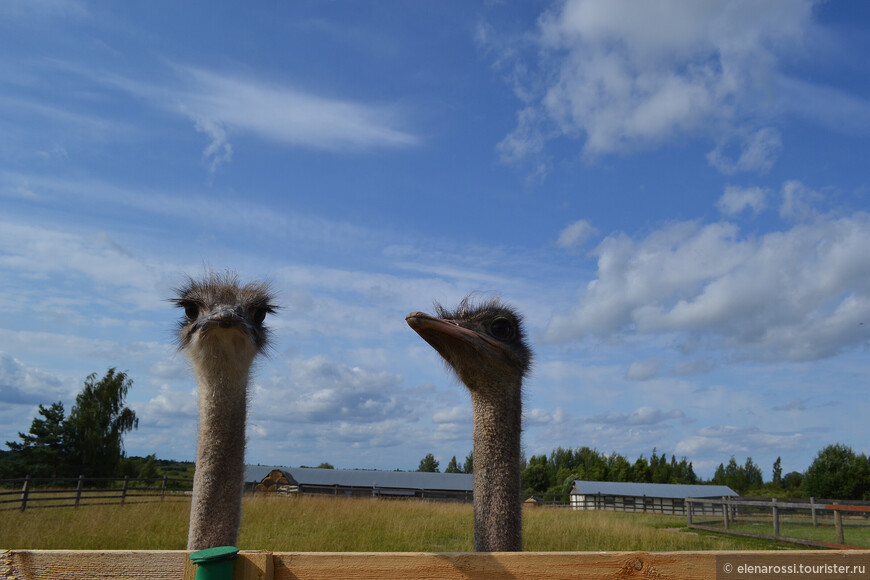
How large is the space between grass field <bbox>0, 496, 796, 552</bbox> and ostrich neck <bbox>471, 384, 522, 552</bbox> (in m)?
4.77

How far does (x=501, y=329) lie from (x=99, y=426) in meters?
35.2

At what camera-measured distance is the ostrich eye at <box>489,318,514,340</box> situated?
12.5 feet

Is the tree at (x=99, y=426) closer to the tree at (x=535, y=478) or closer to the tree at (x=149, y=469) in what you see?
the tree at (x=149, y=469)

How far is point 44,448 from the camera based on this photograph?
3341 cm

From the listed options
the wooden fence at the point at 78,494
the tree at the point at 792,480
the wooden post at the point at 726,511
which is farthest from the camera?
the tree at the point at 792,480

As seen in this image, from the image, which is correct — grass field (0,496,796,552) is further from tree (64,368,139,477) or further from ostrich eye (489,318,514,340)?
tree (64,368,139,477)

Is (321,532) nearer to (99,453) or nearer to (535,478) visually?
(99,453)

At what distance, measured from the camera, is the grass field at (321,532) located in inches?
333

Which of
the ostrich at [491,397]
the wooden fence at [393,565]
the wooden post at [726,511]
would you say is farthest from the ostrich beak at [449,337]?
the wooden post at [726,511]

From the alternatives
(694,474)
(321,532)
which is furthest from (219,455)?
(694,474)

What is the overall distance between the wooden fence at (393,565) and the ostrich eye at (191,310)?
7.67 ft

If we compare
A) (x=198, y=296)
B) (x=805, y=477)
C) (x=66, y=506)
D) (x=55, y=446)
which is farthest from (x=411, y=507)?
(x=805, y=477)

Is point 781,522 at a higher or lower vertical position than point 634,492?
higher

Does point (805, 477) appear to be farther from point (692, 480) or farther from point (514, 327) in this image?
point (514, 327)
